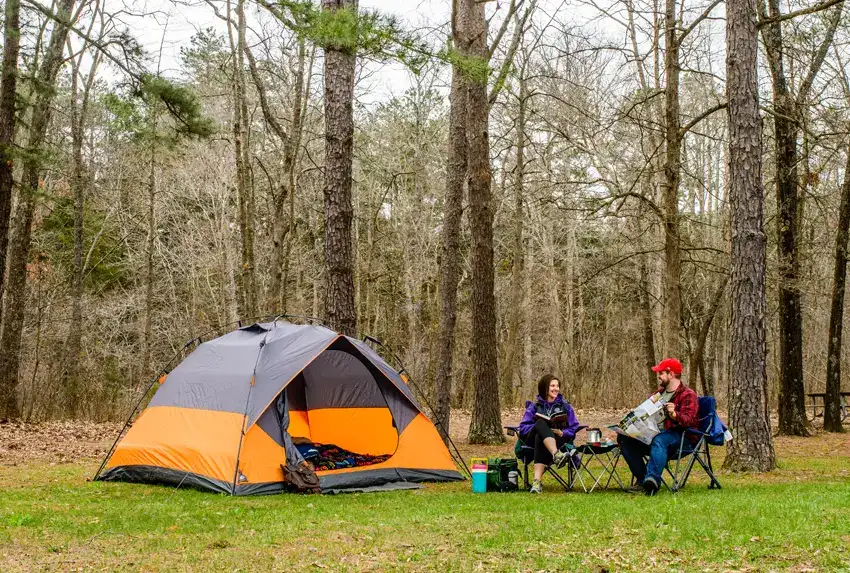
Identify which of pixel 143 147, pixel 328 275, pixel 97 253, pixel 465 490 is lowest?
pixel 465 490

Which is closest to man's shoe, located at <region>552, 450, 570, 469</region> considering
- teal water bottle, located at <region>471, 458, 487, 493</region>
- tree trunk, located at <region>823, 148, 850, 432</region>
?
teal water bottle, located at <region>471, 458, 487, 493</region>

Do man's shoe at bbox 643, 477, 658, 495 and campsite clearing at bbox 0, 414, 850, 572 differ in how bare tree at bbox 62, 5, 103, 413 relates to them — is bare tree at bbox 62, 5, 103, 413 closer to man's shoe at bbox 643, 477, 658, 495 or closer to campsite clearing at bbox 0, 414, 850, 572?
campsite clearing at bbox 0, 414, 850, 572

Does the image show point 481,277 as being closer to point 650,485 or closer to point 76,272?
point 650,485

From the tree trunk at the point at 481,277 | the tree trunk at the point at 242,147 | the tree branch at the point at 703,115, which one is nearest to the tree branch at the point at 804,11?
the tree branch at the point at 703,115

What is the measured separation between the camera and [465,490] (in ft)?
→ 24.0

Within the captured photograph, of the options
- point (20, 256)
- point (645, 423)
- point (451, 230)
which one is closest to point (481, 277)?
point (451, 230)

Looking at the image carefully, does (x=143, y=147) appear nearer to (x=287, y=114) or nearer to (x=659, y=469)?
(x=287, y=114)

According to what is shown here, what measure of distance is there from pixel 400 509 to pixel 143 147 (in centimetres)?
1443

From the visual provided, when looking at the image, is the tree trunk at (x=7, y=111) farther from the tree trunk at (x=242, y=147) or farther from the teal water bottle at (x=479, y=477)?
the teal water bottle at (x=479, y=477)

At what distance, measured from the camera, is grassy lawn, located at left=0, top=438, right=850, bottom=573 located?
4309 millimetres

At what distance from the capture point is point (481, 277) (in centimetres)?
1097

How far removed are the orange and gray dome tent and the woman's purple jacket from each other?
106cm

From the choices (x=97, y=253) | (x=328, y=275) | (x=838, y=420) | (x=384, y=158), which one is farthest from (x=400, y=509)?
(x=97, y=253)

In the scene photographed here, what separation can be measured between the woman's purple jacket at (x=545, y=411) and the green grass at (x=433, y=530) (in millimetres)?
572
